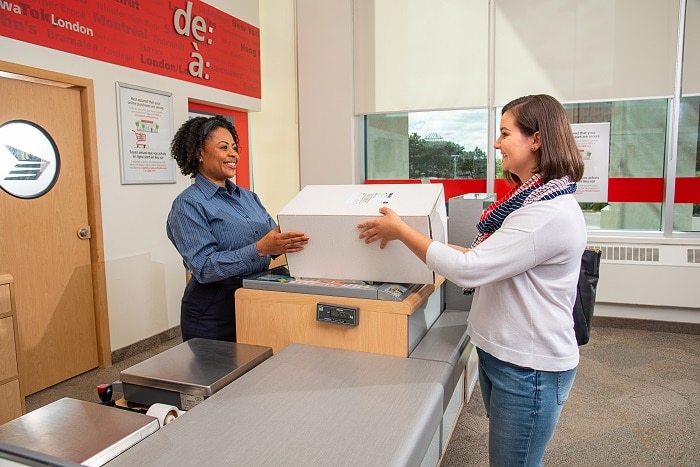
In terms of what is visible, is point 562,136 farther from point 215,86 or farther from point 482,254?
point 215,86

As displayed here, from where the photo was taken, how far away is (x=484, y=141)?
453cm

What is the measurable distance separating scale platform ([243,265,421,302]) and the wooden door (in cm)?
209

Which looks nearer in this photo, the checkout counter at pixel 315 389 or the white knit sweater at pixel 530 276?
the checkout counter at pixel 315 389

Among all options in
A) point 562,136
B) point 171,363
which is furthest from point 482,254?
point 171,363

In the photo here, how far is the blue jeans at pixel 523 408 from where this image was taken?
1.22m

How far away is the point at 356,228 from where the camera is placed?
4.60 feet

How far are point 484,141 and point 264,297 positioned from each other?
3.48 metres

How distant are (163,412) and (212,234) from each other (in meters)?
0.70

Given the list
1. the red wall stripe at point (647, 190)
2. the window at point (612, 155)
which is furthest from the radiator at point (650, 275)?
the red wall stripe at point (647, 190)

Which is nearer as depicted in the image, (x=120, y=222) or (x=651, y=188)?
(x=120, y=222)

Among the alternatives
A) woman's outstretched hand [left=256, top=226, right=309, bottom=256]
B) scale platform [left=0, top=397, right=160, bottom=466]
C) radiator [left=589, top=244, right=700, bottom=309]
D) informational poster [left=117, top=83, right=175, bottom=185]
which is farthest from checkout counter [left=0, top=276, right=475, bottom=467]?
radiator [left=589, top=244, right=700, bottom=309]

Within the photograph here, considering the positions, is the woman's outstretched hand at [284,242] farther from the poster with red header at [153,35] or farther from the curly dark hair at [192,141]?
the poster with red header at [153,35]

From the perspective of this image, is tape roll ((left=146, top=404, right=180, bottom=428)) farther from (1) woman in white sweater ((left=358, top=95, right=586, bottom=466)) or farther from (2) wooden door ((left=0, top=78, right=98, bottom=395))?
(2) wooden door ((left=0, top=78, right=98, bottom=395))

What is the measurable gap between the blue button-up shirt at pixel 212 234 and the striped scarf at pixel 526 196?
771 millimetres
